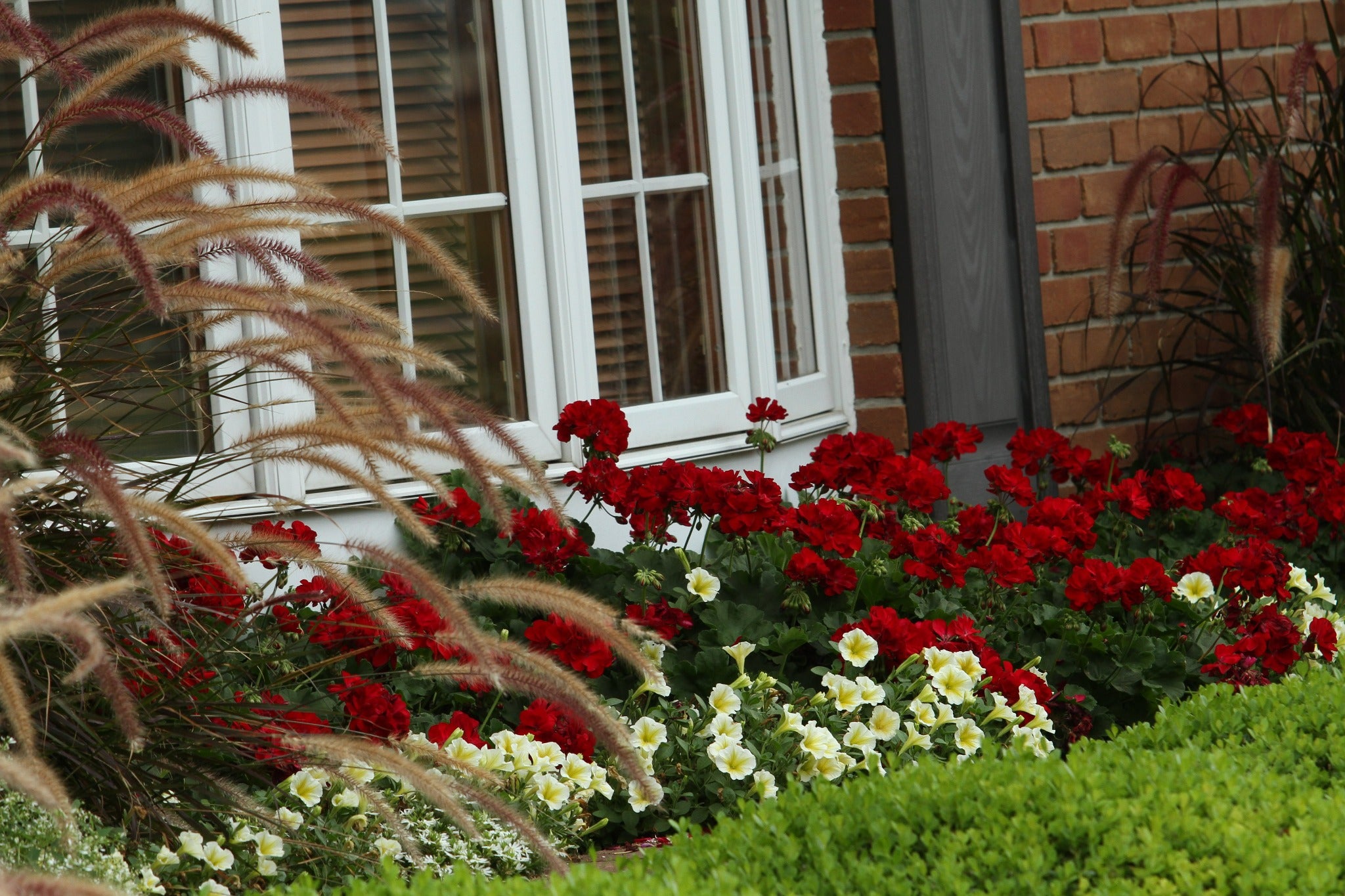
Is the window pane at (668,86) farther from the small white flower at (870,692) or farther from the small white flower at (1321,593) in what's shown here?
the small white flower at (1321,593)

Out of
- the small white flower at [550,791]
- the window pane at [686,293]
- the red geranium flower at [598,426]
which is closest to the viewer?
the small white flower at [550,791]

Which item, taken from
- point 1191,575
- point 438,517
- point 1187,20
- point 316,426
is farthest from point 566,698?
point 1187,20

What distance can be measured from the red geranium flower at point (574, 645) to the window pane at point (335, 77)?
1198 millimetres

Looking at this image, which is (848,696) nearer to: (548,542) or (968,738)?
(968,738)

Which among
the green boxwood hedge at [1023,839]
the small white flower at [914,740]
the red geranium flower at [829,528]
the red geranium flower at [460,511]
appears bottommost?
the small white flower at [914,740]

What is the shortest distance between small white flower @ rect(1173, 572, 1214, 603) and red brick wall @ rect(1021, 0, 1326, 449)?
113cm

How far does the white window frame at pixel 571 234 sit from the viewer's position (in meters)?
2.91

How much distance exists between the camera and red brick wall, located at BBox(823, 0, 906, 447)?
3494mm

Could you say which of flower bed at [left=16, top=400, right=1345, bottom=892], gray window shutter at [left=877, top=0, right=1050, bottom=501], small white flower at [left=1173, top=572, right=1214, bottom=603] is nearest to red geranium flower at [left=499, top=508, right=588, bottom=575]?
flower bed at [left=16, top=400, right=1345, bottom=892]

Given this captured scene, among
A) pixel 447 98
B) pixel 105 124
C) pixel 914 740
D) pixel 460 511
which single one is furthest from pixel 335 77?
pixel 914 740

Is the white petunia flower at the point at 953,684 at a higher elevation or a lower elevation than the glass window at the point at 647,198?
lower

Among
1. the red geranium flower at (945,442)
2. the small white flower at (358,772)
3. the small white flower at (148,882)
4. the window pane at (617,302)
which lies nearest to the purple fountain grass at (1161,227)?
the red geranium flower at (945,442)

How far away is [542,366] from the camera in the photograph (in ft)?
10.4

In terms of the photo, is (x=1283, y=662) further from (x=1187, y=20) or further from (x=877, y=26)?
(x=1187, y=20)
